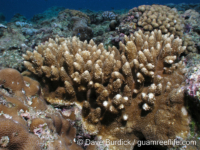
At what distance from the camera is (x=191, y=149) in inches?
68.2

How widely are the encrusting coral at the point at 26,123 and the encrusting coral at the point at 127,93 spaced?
417 millimetres

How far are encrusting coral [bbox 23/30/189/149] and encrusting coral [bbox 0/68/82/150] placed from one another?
417mm

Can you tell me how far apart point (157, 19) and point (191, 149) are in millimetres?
5194

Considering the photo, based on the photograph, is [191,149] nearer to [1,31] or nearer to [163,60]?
[163,60]

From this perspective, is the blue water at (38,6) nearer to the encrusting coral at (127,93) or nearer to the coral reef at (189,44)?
the coral reef at (189,44)

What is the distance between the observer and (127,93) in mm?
2303

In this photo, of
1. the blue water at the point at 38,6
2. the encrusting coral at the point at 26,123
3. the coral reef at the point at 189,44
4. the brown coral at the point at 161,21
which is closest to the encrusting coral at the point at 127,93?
the encrusting coral at the point at 26,123

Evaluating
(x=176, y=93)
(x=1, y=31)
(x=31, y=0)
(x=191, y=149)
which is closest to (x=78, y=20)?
(x=1, y=31)

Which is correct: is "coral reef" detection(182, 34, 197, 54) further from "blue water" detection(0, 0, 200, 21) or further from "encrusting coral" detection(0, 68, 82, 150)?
"blue water" detection(0, 0, 200, 21)

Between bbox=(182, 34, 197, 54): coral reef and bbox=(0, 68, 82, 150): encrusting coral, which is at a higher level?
bbox=(182, 34, 197, 54): coral reef

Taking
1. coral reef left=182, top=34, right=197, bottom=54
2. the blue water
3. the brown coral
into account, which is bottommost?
coral reef left=182, top=34, right=197, bottom=54

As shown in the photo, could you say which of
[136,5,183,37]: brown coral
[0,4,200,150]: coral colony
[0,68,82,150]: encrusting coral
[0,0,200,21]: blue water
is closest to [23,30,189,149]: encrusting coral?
[0,4,200,150]: coral colony

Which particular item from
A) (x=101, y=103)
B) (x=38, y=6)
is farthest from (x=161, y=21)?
(x=38, y=6)

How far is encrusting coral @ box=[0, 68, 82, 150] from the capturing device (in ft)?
4.51
